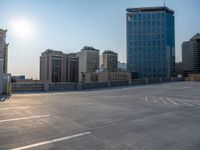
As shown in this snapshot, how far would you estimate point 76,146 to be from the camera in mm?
5602

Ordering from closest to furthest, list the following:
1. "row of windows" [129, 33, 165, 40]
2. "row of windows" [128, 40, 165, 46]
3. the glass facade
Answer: "row of windows" [128, 40, 165, 46], "row of windows" [129, 33, 165, 40], the glass facade

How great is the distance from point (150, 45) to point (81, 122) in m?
109

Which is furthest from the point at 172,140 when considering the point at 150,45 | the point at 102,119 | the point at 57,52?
the point at 57,52

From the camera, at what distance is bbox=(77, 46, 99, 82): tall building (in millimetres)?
188113

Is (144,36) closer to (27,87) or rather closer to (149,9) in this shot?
(149,9)

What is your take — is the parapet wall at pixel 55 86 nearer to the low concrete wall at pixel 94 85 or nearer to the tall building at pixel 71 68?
the low concrete wall at pixel 94 85

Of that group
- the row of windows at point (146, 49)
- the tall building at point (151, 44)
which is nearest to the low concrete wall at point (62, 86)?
the tall building at point (151, 44)

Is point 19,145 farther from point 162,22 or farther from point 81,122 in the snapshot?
point 162,22

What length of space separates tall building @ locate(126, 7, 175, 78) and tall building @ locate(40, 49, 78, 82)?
202 feet

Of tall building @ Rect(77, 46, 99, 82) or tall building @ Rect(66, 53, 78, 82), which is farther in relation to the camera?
tall building @ Rect(77, 46, 99, 82)

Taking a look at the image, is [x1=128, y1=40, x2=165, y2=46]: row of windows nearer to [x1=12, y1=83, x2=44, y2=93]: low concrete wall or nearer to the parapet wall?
the parapet wall

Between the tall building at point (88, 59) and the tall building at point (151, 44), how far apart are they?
78493 millimetres

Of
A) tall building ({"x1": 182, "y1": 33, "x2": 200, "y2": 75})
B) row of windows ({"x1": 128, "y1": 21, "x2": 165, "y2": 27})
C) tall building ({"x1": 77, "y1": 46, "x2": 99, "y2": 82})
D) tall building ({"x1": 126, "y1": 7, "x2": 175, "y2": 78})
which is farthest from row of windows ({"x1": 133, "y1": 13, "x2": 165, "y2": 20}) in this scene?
tall building ({"x1": 77, "y1": 46, "x2": 99, "y2": 82})

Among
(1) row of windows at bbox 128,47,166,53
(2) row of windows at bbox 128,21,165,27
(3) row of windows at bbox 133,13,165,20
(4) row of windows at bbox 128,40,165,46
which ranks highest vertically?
(3) row of windows at bbox 133,13,165,20
